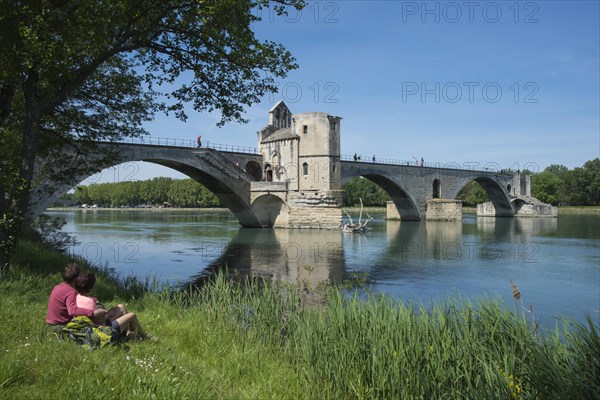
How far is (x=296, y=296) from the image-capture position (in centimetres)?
890

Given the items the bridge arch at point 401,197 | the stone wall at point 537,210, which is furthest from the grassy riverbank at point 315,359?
the stone wall at point 537,210

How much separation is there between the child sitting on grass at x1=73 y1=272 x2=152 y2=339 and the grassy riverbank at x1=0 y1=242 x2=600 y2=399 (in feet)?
0.79

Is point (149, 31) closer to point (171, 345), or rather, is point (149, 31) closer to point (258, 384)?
point (171, 345)

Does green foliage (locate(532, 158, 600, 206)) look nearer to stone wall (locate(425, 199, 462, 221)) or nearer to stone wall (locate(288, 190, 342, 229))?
stone wall (locate(425, 199, 462, 221))

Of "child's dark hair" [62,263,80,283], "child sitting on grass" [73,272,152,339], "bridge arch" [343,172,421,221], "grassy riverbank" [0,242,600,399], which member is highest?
"bridge arch" [343,172,421,221]

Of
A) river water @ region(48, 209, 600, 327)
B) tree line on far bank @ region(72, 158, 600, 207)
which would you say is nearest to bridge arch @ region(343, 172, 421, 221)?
tree line on far bank @ region(72, 158, 600, 207)

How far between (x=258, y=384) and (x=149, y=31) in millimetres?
7214

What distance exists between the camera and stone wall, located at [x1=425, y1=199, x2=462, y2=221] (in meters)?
61.1

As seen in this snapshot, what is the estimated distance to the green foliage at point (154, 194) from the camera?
109 m

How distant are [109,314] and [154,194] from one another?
11912 cm

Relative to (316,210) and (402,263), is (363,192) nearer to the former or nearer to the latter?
(316,210)

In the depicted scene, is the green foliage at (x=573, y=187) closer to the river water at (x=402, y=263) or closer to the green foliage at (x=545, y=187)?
the green foliage at (x=545, y=187)

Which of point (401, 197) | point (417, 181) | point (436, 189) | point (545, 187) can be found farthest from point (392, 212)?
point (545, 187)

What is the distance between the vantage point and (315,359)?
6.29 m
